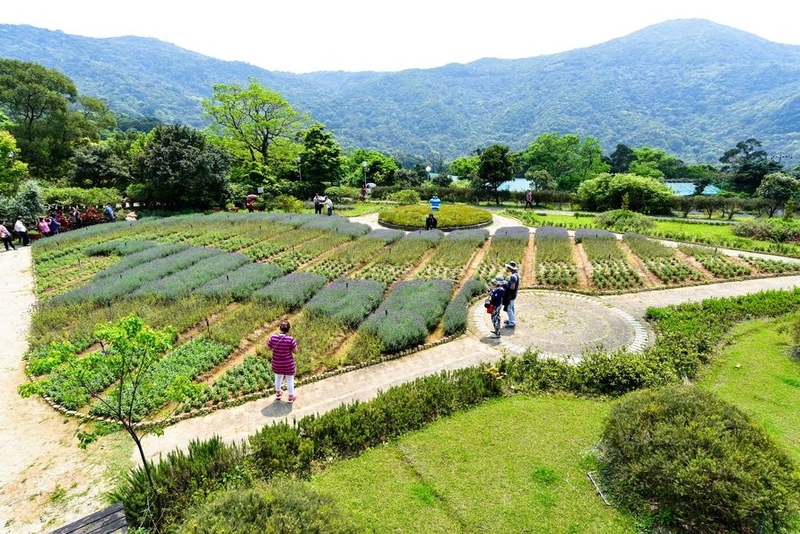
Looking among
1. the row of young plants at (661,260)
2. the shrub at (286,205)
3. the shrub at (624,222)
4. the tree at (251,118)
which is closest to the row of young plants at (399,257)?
the row of young plants at (661,260)

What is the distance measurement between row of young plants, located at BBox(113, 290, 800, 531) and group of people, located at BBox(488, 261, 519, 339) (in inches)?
72.2

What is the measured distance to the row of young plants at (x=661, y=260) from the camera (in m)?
14.6

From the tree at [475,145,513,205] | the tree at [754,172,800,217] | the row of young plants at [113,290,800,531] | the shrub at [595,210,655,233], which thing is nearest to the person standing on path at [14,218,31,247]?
the row of young plants at [113,290,800,531]

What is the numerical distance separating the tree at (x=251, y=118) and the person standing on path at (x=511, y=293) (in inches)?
1414

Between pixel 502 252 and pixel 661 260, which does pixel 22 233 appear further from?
pixel 661 260

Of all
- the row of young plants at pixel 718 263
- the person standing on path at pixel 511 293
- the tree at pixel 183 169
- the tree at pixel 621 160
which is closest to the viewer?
the person standing on path at pixel 511 293

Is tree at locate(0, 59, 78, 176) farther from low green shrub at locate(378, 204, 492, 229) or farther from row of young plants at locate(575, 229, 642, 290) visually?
row of young plants at locate(575, 229, 642, 290)

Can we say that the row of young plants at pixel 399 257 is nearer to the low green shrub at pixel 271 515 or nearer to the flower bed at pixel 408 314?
the flower bed at pixel 408 314

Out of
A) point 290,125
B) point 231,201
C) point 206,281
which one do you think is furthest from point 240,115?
point 206,281

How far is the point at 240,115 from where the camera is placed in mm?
39500

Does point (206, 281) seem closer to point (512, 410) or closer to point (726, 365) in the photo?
point (512, 410)

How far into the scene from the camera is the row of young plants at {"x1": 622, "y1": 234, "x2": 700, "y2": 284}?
47.8ft

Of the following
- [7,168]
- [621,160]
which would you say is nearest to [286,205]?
[7,168]

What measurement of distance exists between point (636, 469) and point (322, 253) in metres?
14.6
